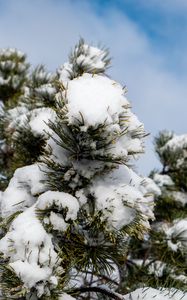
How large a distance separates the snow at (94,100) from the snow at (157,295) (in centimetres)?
61

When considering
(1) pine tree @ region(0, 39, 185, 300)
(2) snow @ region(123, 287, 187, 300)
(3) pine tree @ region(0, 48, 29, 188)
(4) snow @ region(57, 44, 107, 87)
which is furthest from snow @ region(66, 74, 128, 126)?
(3) pine tree @ region(0, 48, 29, 188)

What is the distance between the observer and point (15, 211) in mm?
1762

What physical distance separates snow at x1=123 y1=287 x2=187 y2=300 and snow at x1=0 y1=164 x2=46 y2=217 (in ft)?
1.59

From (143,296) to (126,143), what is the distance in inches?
20.9

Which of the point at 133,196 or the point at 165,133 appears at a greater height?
the point at 165,133

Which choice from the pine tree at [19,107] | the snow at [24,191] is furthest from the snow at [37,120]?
the snow at [24,191]

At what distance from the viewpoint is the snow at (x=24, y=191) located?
1.75 m

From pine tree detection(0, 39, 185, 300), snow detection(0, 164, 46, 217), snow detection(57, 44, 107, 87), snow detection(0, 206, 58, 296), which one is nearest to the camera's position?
snow detection(0, 206, 58, 296)

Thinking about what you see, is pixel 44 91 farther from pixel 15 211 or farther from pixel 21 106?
pixel 15 211

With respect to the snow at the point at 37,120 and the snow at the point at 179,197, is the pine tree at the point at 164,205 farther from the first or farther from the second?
the snow at the point at 37,120

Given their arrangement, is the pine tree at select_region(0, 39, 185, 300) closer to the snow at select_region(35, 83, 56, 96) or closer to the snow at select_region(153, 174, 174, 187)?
the snow at select_region(35, 83, 56, 96)

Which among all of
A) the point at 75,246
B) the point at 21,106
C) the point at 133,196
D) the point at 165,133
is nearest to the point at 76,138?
the point at 133,196

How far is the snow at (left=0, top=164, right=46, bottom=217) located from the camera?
1.75m

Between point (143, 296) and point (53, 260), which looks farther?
point (143, 296)
